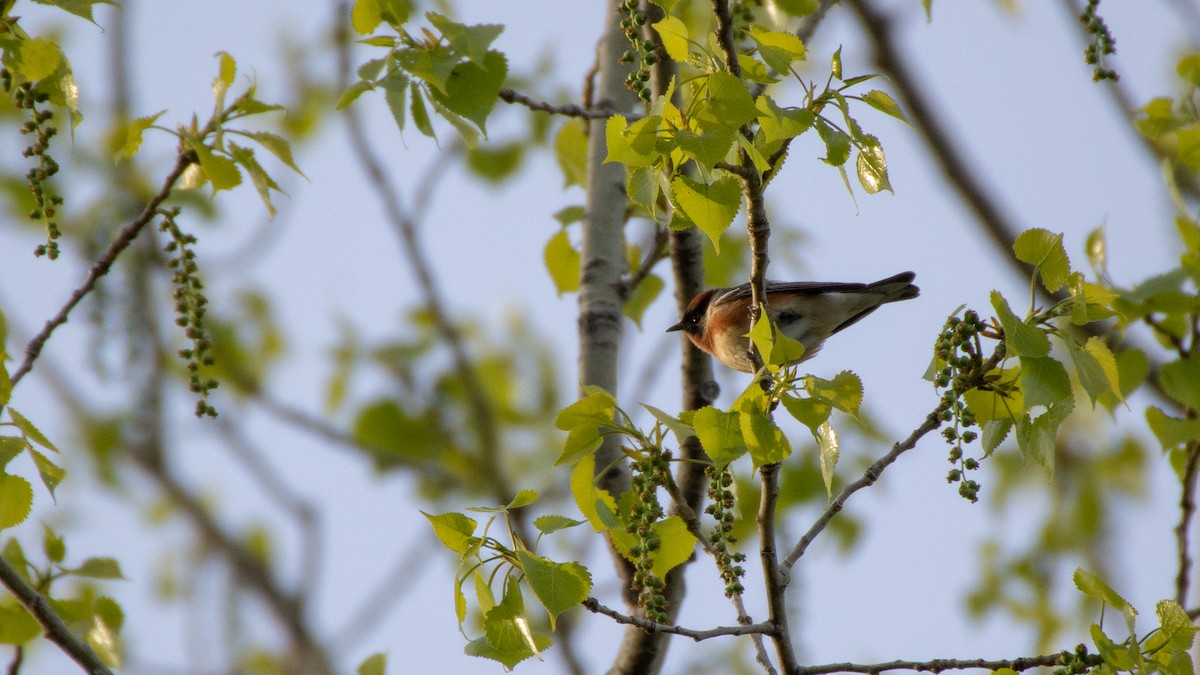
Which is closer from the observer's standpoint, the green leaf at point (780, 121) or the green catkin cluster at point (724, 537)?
the green leaf at point (780, 121)

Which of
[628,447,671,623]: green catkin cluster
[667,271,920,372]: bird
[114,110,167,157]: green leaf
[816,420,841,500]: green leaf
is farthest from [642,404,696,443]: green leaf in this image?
[667,271,920,372]: bird

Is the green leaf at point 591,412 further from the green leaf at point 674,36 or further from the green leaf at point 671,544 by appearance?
the green leaf at point 674,36

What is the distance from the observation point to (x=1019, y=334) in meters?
2.70

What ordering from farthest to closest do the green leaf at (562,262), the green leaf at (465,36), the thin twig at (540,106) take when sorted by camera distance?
the green leaf at (562,262) → the thin twig at (540,106) → the green leaf at (465,36)

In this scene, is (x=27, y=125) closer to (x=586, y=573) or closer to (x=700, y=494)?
(x=586, y=573)

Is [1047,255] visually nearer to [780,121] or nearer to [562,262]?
[780,121]

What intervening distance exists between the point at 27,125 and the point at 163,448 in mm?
6130

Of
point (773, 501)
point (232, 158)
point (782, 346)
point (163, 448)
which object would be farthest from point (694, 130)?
point (163, 448)

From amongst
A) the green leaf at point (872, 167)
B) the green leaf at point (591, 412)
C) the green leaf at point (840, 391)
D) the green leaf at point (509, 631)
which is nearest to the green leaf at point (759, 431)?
the green leaf at point (840, 391)

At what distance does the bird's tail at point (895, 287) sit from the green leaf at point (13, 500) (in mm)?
4681

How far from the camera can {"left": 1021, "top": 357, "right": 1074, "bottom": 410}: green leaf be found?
2.69m

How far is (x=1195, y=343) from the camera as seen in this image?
4.25 meters

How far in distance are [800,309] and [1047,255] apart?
11.8ft

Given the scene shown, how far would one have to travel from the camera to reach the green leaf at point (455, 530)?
2.82m
